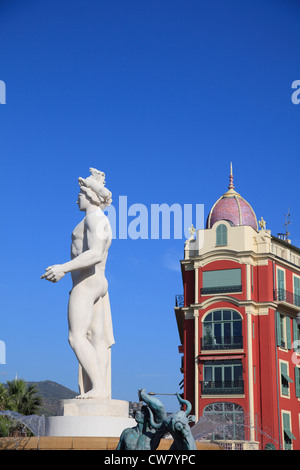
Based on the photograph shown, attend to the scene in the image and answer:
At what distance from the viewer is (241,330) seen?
37594 mm

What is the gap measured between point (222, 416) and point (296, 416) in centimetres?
519

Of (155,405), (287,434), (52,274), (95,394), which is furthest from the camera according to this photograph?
(287,434)

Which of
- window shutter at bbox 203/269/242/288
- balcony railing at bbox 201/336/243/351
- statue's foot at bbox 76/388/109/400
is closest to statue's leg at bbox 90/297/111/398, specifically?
statue's foot at bbox 76/388/109/400

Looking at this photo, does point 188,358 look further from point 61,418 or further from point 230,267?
point 61,418

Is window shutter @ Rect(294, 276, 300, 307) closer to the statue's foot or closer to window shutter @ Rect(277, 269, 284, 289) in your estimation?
window shutter @ Rect(277, 269, 284, 289)

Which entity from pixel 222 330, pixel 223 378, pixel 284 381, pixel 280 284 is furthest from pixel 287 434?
pixel 280 284

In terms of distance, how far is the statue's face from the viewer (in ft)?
34.2

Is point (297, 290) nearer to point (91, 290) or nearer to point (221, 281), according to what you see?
point (221, 281)

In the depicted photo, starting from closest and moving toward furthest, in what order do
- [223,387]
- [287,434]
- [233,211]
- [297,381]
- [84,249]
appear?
[84,249] → [287,434] → [223,387] → [297,381] → [233,211]

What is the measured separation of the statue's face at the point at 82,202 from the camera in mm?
10438

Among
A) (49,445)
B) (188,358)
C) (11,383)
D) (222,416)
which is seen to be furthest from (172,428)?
(11,383)

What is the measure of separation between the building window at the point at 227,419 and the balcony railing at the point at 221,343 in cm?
329

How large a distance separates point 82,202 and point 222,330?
1135 inches

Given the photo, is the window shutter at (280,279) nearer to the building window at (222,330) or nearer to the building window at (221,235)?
the building window at (222,330)
